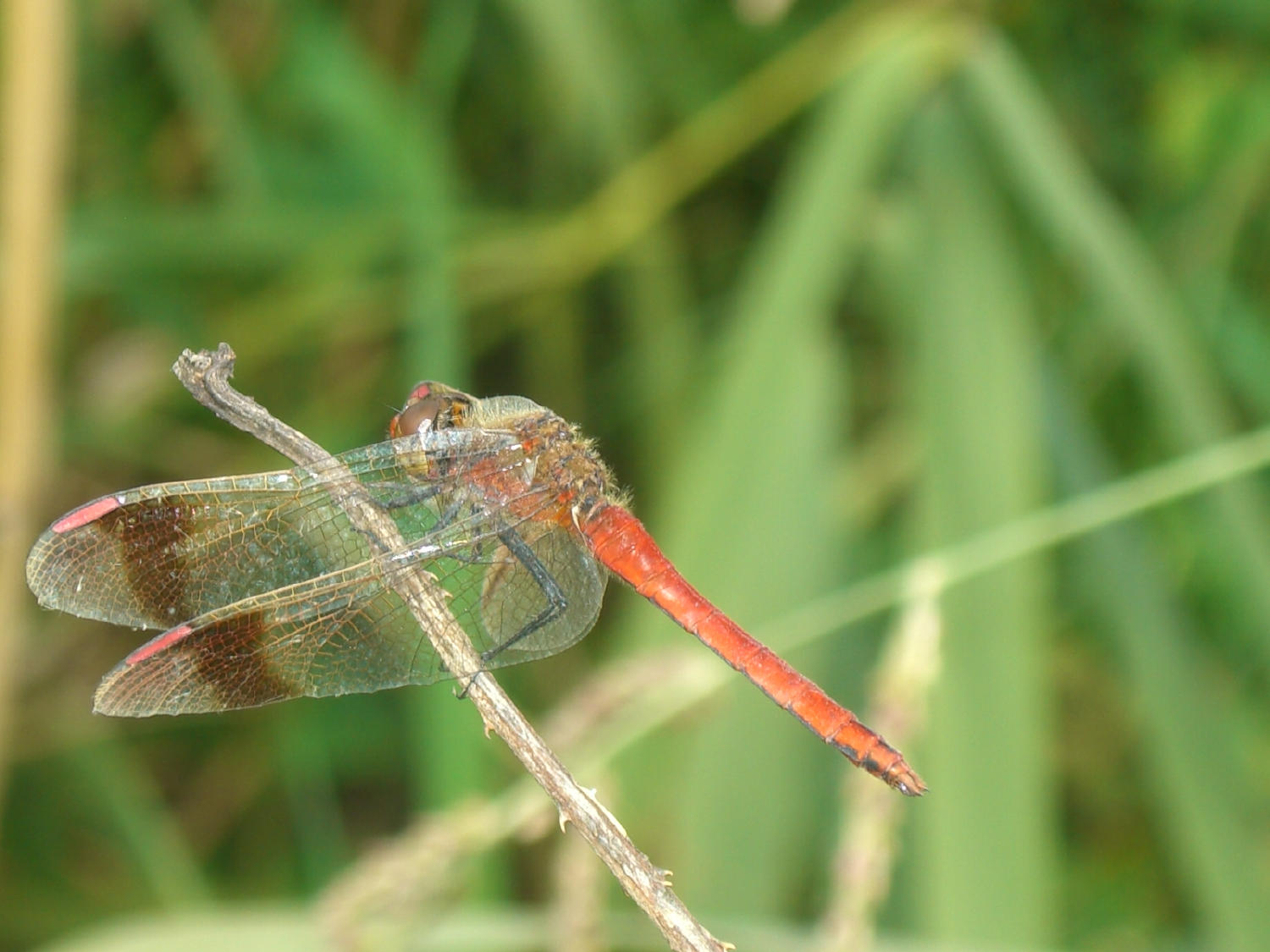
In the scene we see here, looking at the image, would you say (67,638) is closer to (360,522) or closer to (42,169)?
(42,169)

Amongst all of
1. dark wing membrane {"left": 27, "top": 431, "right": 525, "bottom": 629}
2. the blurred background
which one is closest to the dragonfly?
dark wing membrane {"left": 27, "top": 431, "right": 525, "bottom": 629}

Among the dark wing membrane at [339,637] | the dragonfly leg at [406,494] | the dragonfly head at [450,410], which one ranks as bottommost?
the dark wing membrane at [339,637]

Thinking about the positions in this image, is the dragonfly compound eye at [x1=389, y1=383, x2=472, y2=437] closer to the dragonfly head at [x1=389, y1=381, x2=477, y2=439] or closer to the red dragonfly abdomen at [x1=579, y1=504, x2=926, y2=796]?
the dragonfly head at [x1=389, y1=381, x2=477, y2=439]

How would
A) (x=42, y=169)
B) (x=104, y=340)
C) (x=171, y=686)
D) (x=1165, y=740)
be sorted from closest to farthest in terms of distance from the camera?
1. (x=171, y=686)
2. (x=1165, y=740)
3. (x=42, y=169)
4. (x=104, y=340)

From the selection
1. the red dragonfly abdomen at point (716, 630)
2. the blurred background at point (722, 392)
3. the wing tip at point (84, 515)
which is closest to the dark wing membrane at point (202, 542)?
the wing tip at point (84, 515)

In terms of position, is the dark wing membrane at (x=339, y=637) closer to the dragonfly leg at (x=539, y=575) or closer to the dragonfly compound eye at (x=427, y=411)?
the dragonfly leg at (x=539, y=575)

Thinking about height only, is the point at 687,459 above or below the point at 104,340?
below

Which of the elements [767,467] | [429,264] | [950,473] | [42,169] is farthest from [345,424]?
[950,473]
